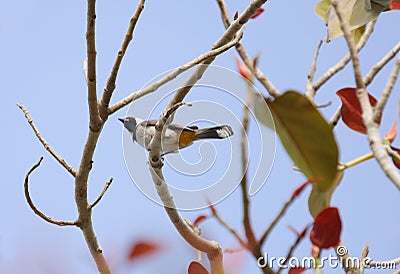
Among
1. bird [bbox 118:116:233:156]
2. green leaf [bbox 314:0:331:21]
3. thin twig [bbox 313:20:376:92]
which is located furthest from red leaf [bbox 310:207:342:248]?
thin twig [bbox 313:20:376:92]

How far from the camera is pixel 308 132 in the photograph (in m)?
0.45

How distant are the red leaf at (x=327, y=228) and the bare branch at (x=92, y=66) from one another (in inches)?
16.7

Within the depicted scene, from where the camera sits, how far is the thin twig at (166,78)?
0.87 meters

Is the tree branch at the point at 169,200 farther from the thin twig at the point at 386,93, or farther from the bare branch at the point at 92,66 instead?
the thin twig at the point at 386,93

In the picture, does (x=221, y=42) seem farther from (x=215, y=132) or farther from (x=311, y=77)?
(x=311, y=77)

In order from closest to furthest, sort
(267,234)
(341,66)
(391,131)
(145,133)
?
(267,234), (391,131), (145,133), (341,66)

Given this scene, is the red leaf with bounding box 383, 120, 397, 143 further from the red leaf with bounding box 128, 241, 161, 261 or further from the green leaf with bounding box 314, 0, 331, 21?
the green leaf with bounding box 314, 0, 331, 21

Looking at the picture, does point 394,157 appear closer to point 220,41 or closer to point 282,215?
point 282,215

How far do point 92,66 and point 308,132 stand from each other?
Result: 19.2 inches

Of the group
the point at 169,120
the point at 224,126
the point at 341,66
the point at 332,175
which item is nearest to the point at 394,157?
the point at 332,175

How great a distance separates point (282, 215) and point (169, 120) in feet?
1.54

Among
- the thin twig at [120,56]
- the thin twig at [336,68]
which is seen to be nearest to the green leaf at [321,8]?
the thin twig at [336,68]

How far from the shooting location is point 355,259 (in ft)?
2.97

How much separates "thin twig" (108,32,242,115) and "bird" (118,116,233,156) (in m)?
0.06
